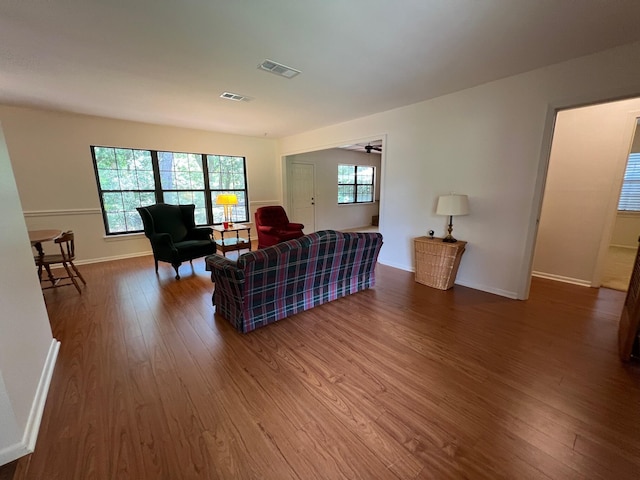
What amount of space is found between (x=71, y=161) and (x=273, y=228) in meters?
3.51

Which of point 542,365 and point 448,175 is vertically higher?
point 448,175

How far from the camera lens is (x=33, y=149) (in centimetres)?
401

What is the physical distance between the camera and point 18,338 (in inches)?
59.3

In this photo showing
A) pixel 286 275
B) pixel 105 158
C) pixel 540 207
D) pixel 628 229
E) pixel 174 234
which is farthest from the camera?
pixel 628 229

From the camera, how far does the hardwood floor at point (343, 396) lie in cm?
127

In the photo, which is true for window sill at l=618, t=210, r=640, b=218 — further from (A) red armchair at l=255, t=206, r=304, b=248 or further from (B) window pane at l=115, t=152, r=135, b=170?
(B) window pane at l=115, t=152, r=135, b=170

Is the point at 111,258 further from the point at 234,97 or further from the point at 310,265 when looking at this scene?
the point at 310,265

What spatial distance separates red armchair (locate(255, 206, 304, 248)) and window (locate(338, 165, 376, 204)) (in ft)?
9.95

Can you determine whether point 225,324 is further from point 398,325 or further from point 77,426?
point 398,325

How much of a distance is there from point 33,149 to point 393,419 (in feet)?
19.8

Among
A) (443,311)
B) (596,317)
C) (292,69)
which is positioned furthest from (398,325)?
(292,69)

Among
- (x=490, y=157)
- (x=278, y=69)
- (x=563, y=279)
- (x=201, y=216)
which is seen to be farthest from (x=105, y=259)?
(x=563, y=279)

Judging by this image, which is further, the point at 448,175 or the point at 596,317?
the point at 448,175

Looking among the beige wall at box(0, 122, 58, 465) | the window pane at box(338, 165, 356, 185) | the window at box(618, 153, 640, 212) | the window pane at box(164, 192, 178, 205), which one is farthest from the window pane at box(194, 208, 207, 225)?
the window at box(618, 153, 640, 212)
